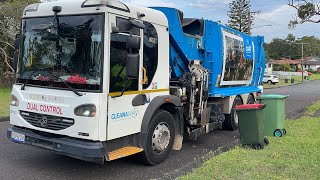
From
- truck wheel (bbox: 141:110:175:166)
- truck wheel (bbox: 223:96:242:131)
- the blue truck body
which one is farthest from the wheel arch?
truck wheel (bbox: 223:96:242:131)

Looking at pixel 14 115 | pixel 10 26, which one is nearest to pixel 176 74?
pixel 14 115

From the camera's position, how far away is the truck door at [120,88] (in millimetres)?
5387

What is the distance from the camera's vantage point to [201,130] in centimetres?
818

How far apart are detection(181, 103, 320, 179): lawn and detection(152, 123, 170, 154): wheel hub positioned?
0.91 metres

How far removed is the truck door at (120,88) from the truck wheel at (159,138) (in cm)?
48

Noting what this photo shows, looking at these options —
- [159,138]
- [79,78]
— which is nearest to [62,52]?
[79,78]

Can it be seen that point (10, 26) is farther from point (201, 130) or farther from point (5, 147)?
point (201, 130)

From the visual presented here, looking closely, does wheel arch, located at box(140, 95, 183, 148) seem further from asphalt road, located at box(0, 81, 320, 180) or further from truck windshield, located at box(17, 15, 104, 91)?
truck windshield, located at box(17, 15, 104, 91)

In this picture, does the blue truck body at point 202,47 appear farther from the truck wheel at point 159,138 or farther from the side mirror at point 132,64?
the side mirror at point 132,64

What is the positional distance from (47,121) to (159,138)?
6.48 ft

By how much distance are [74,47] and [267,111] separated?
5110 mm

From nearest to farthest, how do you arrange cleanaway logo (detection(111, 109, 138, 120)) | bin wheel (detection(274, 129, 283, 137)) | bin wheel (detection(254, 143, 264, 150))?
cleanaway logo (detection(111, 109, 138, 120))
bin wheel (detection(254, 143, 264, 150))
bin wheel (detection(274, 129, 283, 137))

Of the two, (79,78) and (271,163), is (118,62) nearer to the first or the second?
(79,78)

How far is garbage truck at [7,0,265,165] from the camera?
526 cm
